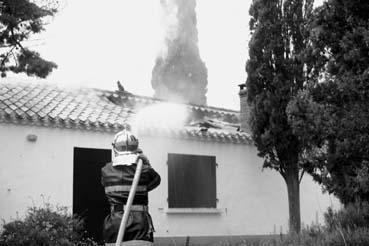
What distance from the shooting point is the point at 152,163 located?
1360 cm

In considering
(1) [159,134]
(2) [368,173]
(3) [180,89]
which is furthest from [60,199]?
(3) [180,89]

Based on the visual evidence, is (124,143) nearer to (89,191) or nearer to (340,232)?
(340,232)

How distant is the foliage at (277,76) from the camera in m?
13.9

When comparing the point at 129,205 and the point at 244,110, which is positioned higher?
the point at 244,110

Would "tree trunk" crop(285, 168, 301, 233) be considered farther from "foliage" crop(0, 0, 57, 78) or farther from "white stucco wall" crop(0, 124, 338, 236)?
"foliage" crop(0, 0, 57, 78)

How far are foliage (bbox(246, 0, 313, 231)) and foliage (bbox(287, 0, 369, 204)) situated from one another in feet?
11.2

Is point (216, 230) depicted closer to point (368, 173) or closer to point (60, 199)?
point (60, 199)

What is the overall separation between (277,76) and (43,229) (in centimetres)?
A: 660

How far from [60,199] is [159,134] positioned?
2822 mm

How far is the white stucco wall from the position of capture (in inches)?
461

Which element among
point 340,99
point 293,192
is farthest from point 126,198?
point 293,192

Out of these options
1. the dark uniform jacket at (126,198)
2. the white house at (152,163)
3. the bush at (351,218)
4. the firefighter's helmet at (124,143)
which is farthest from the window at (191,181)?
the firefighter's helmet at (124,143)

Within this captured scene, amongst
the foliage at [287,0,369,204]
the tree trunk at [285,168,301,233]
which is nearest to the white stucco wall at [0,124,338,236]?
the tree trunk at [285,168,301,233]

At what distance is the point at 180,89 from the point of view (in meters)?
43.6
